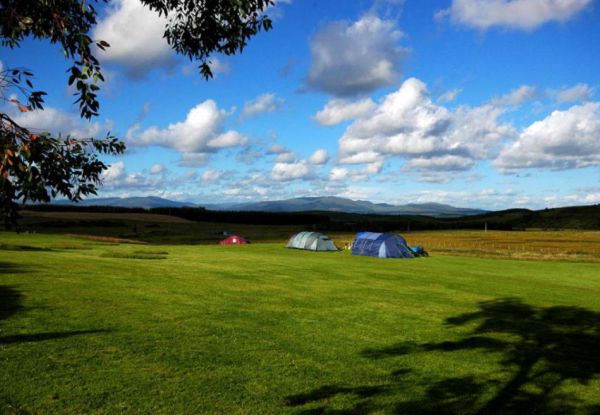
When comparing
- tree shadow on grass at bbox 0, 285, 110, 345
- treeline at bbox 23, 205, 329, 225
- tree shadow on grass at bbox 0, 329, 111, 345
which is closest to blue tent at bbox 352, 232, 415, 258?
tree shadow on grass at bbox 0, 285, 110, 345

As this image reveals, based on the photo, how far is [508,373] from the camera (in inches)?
480

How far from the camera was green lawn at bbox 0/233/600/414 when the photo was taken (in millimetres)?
9633

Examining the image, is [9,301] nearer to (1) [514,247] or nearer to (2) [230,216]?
(1) [514,247]

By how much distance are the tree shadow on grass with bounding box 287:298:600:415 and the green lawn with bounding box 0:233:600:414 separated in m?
0.05

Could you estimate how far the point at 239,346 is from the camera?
13125 millimetres

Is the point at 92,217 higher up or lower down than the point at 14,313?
higher up

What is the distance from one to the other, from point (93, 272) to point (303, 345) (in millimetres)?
16410

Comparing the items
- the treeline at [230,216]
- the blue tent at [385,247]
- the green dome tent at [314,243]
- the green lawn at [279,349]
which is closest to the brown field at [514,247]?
the blue tent at [385,247]

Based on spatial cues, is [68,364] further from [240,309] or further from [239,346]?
[240,309]

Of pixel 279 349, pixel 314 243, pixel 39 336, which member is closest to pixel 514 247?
pixel 314 243

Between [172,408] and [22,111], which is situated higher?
[22,111]

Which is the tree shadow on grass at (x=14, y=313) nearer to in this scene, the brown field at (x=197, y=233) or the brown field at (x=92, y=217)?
the brown field at (x=197, y=233)

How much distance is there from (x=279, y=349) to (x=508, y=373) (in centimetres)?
608

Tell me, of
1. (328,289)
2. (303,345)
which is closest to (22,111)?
(303,345)
